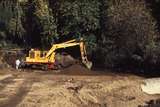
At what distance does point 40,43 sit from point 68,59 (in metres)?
7.62

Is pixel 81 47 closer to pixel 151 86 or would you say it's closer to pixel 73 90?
pixel 151 86

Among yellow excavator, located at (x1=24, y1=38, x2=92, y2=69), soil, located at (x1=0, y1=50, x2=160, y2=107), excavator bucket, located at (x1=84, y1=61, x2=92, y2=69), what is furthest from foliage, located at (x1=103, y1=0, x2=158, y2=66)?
soil, located at (x1=0, y1=50, x2=160, y2=107)

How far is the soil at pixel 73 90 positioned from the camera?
32750 millimetres

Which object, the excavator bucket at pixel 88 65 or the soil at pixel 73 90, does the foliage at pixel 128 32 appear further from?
the soil at pixel 73 90

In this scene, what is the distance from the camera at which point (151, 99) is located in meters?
35.1

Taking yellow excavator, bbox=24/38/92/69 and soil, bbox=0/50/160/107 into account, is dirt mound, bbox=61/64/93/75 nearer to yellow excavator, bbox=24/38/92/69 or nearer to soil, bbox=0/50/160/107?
soil, bbox=0/50/160/107

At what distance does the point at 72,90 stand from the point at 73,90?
0.08 metres

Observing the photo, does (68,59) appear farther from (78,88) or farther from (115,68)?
(78,88)

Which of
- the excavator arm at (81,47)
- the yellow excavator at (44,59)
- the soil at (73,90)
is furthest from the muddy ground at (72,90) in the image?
the excavator arm at (81,47)

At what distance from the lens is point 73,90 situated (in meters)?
35.9

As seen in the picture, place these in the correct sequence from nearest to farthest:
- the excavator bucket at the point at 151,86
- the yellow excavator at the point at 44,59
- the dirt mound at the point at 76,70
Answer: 1. the excavator bucket at the point at 151,86
2. the dirt mound at the point at 76,70
3. the yellow excavator at the point at 44,59

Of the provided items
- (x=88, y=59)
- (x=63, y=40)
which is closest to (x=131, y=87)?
(x=88, y=59)

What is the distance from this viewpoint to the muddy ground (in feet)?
107

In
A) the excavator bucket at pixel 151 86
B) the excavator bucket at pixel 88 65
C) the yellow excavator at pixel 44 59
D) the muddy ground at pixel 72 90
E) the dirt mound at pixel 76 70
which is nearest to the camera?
the muddy ground at pixel 72 90
